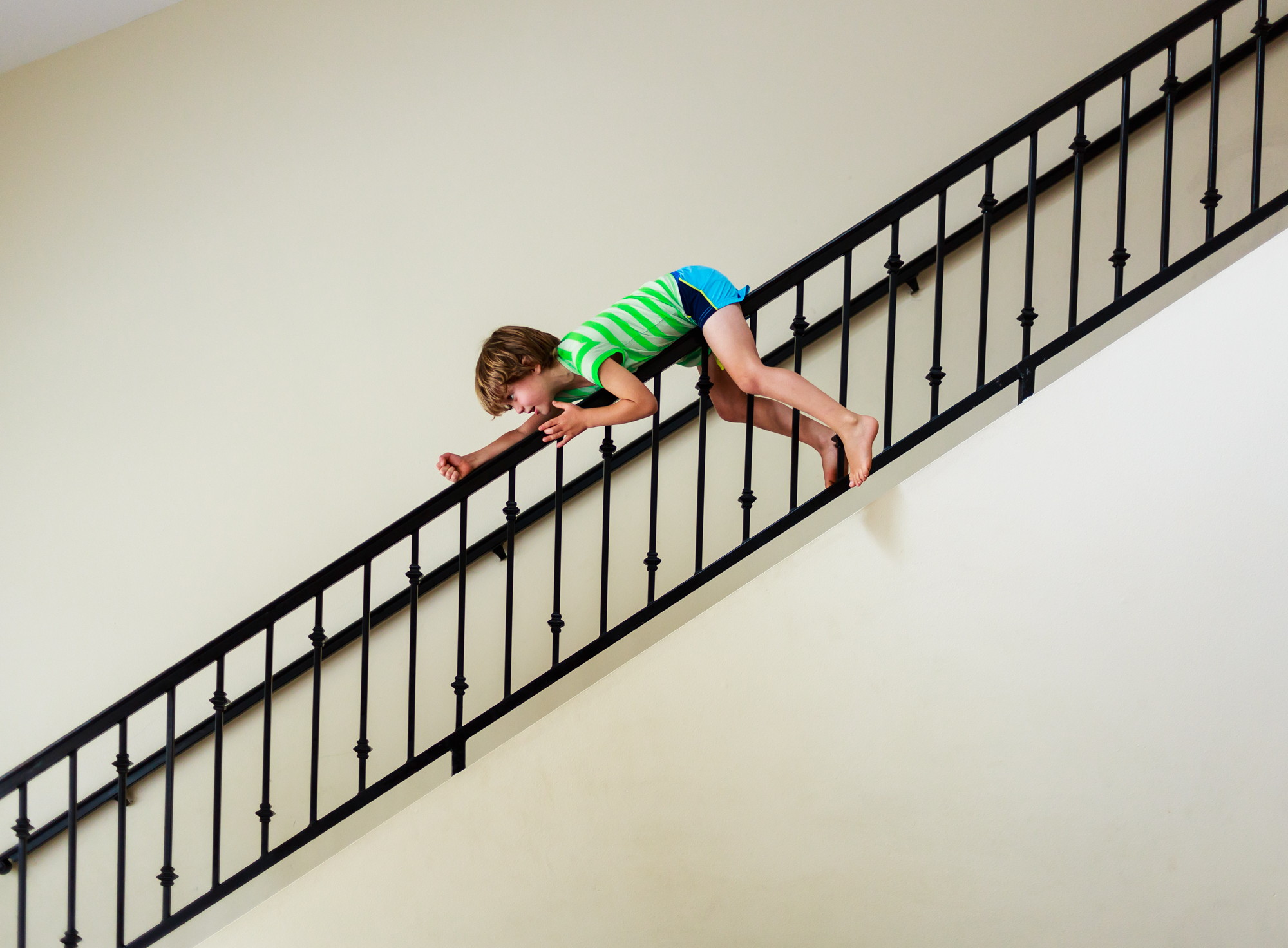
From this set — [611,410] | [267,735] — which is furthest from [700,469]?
[267,735]

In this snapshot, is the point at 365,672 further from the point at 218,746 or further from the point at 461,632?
the point at 218,746

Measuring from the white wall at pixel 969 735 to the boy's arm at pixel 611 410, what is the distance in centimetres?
44

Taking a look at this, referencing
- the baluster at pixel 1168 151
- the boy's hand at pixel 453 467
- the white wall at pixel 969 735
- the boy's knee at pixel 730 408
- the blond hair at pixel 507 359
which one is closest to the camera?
the white wall at pixel 969 735

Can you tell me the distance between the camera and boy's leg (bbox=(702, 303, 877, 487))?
1.83 metres

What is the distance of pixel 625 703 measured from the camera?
196 centimetres

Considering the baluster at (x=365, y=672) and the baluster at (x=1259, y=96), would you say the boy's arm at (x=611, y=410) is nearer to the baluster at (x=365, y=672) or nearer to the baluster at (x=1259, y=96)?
the baluster at (x=365, y=672)

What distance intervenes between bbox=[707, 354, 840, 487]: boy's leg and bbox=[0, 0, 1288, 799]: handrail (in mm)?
237

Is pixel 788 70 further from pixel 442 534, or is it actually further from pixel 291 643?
pixel 291 643

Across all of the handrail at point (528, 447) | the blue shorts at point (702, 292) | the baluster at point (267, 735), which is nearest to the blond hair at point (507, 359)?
the handrail at point (528, 447)

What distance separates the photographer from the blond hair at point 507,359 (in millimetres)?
1968

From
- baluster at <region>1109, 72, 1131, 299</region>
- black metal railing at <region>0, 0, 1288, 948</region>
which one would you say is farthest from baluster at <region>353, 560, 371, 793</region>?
baluster at <region>1109, 72, 1131, 299</region>

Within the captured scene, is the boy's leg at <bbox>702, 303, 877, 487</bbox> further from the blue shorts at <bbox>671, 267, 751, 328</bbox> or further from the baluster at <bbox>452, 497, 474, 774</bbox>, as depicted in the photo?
the baluster at <bbox>452, 497, 474, 774</bbox>

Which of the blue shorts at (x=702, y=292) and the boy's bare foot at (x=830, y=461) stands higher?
the blue shorts at (x=702, y=292)

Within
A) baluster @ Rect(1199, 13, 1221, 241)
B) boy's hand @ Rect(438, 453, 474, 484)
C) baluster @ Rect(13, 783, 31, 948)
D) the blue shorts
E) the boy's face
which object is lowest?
baluster @ Rect(13, 783, 31, 948)
